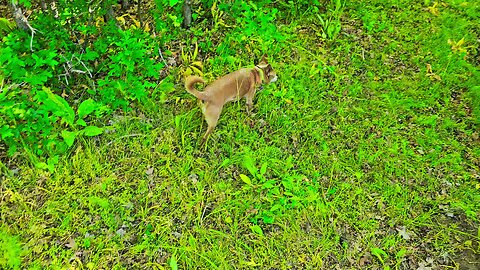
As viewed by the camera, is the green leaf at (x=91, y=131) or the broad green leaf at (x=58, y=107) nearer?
→ the broad green leaf at (x=58, y=107)

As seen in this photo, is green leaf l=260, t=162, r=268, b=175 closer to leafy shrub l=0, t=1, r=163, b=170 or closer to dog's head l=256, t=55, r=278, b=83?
dog's head l=256, t=55, r=278, b=83

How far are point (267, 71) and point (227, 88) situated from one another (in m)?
0.54

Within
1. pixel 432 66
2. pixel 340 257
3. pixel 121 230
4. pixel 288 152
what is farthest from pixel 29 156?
pixel 432 66

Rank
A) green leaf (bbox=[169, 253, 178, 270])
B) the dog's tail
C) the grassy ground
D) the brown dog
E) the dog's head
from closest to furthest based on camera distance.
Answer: green leaf (bbox=[169, 253, 178, 270]), the grassy ground, the dog's tail, the brown dog, the dog's head

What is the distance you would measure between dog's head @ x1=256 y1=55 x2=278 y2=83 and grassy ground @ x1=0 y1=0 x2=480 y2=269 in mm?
180

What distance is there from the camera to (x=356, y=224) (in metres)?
3.58

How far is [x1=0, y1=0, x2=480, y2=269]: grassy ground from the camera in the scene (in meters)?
3.38

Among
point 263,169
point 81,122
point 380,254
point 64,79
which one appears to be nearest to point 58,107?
point 81,122

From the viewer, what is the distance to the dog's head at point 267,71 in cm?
405

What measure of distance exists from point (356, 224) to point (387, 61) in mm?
2145

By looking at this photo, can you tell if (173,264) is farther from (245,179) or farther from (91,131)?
(91,131)

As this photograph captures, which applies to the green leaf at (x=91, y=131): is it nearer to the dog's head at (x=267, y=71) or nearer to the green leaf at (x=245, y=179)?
the green leaf at (x=245, y=179)

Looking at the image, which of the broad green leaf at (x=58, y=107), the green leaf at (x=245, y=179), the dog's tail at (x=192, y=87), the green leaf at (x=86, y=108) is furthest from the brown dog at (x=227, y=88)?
the broad green leaf at (x=58, y=107)

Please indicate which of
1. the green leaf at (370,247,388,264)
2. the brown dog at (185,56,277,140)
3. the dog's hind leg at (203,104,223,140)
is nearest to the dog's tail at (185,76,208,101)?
the brown dog at (185,56,277,140)
